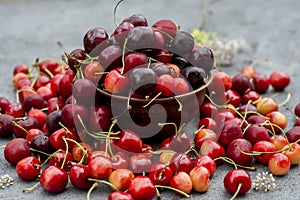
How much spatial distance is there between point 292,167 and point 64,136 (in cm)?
72

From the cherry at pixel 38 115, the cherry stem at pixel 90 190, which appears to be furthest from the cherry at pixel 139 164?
the cherry at pixel 38 115

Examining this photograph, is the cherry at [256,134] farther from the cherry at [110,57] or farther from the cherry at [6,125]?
the cherry at [6,125]

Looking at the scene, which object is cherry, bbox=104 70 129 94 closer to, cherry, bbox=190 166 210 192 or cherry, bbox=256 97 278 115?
cherry, bbox=190 166 210 192

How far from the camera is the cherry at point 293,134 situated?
156 cm

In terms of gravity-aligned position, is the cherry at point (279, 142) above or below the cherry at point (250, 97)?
below

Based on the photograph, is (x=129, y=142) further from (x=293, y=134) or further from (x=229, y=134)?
(x=293, y=134)

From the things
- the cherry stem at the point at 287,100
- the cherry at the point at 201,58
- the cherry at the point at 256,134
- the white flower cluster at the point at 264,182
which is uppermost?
the cherry at the point at 201,58

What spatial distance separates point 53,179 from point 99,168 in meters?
0.13

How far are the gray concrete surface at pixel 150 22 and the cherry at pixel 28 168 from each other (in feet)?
2.02

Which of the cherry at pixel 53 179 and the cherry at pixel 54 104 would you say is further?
the cherry at pixel 54 104

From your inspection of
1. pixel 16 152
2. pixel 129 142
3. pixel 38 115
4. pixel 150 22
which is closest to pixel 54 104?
pixel 38 115

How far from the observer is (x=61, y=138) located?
149 centimetres

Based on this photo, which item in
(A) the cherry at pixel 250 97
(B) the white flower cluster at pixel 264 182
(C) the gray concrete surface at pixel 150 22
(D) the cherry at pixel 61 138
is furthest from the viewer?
(C) the gray concrete surface at pixel 150 22

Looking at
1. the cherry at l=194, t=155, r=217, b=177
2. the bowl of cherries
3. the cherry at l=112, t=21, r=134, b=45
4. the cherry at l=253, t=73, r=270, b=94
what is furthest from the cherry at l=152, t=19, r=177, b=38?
the cherry at l=253, t=73, r=270, b=94
